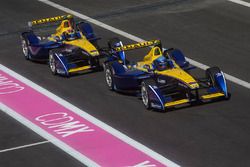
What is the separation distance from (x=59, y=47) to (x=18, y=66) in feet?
5.17

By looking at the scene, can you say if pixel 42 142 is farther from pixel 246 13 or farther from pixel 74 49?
pixel 246 13

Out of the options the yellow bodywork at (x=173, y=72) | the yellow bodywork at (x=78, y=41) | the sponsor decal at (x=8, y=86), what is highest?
the yellow bodywork at (x=78, y=41)

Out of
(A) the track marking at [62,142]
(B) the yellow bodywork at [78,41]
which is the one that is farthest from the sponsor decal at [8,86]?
(B) the yellow bodywork at [78,41]

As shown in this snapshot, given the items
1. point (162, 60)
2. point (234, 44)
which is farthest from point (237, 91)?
point (234, 44)

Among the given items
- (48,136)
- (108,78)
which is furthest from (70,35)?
(48,136)

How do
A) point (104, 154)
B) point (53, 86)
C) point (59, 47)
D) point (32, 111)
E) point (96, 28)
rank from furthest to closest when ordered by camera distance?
point (96, 28), point (59, 47), point (53, 86), point (32, 111), point (104, 154)

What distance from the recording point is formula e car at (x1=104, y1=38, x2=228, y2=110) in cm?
2895

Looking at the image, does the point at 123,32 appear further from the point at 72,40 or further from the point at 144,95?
the point at 144,95

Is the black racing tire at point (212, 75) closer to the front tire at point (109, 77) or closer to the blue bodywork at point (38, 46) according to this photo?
the front tire at point (109, 77)

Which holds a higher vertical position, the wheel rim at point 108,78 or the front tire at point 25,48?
the front tire at point 25,48

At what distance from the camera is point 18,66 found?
1371 inches

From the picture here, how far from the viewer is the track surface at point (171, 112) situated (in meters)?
26.0

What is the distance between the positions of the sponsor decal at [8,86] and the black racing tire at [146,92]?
4.74 metres

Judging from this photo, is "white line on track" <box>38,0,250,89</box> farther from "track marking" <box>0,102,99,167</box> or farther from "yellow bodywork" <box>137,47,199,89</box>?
"track marking" <box>0,102,99,167</box>
